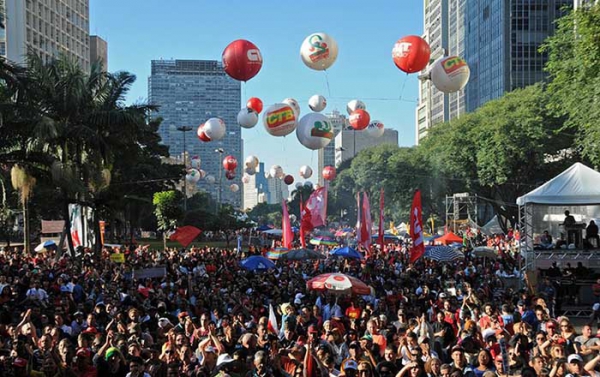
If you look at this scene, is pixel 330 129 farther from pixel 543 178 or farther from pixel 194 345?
pixel 543 178

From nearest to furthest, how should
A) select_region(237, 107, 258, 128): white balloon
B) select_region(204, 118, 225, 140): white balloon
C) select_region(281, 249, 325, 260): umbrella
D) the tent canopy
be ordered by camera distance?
the tent canopy → select_region(281, 249, 325, 260): umbrella → select_region(237, 107, 258, 128): white balloon → select_region(204, 118, 225, 140): white balloon

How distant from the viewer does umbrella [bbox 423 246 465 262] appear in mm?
24922

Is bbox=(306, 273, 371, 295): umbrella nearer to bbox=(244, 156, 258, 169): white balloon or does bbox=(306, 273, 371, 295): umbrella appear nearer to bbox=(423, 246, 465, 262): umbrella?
bbox=(423, 246, 465, 262): umbrella

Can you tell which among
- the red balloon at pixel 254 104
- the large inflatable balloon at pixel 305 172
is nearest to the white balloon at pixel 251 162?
the large inflatable balloon at pixel 305 172

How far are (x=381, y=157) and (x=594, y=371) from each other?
7687 centimetres

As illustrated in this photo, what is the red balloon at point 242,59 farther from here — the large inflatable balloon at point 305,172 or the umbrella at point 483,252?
the large inflatable balloon at point 305,172

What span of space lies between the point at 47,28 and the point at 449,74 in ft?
235

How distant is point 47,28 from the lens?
8706 centimetres

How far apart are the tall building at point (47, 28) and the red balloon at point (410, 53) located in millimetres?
52538

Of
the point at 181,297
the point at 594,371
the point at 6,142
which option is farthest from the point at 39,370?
the point at 6,142

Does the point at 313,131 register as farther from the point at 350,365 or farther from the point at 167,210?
the point at 350,365

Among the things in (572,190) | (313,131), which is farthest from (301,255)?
Result: (572,190)

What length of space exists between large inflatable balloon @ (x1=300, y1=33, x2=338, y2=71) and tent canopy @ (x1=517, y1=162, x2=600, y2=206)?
31.3ft

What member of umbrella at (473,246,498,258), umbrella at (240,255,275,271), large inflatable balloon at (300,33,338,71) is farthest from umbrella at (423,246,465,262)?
large inflatable balloon at (300,33,338,71)
